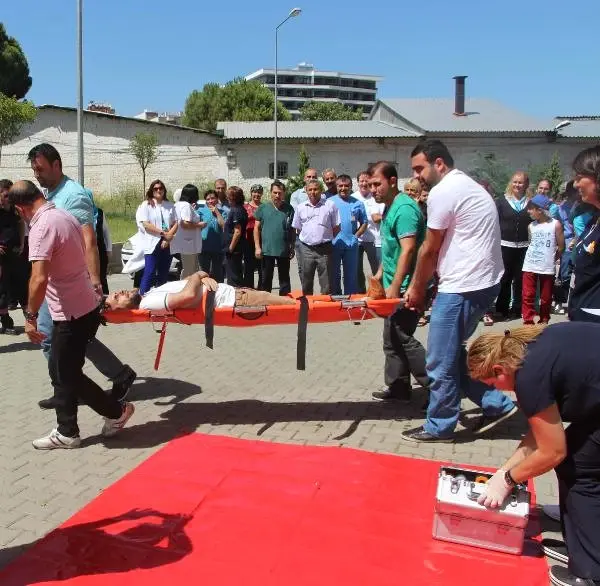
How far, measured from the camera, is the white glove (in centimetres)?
315

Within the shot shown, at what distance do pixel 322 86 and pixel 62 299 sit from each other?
144 metres

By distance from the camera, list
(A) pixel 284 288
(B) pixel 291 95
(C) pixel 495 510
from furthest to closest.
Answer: (B) pixel 291 95, (A) pixel 284 288, (C) pixel 495 510

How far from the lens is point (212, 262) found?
11.1 meters

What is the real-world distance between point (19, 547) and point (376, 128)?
133ft

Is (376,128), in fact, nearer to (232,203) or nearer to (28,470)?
(232,203)

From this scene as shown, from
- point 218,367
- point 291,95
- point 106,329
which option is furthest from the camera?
point 291,95

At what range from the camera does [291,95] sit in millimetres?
141000

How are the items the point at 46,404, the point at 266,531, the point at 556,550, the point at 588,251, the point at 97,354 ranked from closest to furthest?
the point at 556,550
the point at 266,531
the point at 588,251
the point at 97,354
the point at 46,404

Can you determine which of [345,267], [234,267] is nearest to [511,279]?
[345,267]

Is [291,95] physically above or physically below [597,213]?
above

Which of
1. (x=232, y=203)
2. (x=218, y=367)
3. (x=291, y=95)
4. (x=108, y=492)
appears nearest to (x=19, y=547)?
(x=108, y=492)

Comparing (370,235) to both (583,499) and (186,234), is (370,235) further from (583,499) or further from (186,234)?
(583,499)

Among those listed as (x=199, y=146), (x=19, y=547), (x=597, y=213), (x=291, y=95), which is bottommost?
(x=19, y=547)

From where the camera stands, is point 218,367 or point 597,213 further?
point 218,367
